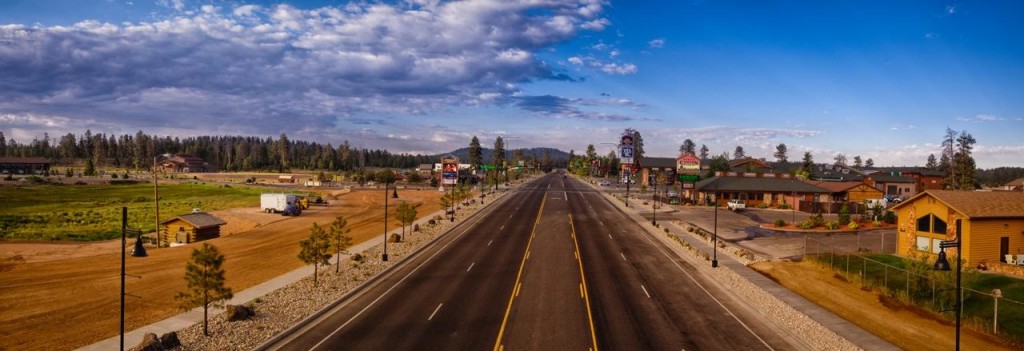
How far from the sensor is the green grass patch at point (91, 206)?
203 ft

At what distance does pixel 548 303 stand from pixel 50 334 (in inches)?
867

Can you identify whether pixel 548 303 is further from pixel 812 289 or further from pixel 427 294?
pixel 812 289

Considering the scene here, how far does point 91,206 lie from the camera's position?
298ft

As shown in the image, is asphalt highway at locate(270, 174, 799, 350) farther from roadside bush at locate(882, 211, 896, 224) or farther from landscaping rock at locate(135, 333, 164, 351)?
roadside bush at locate(882, 211, 896, 224)

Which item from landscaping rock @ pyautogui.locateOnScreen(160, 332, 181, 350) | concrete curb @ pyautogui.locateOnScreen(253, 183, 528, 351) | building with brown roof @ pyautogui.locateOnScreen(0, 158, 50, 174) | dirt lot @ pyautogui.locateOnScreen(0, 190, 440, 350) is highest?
building with brown roof @ pyautogui.locateOnScreen(0, 158, 50, 174)

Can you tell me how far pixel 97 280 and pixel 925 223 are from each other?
59288 mm

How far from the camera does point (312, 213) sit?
8219cm

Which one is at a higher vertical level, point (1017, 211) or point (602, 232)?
point (1017, 211)

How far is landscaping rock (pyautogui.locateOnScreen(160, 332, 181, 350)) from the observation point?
20219 millimetres

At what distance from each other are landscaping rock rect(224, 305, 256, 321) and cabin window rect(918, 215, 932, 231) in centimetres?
4719

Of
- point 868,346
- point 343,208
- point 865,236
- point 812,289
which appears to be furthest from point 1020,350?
point 343,208

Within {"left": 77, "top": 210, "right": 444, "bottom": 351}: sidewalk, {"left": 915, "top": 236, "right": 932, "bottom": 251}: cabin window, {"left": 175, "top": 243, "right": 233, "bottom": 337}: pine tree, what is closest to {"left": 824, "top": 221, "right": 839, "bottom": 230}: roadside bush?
{"left": 915, "top": 236, "right": 932, "bottom": 251}: cabin window

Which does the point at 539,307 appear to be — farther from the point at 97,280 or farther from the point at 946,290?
the point at 97,280

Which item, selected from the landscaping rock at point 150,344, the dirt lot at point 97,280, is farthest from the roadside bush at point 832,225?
the landscaping rock at point 150,344
